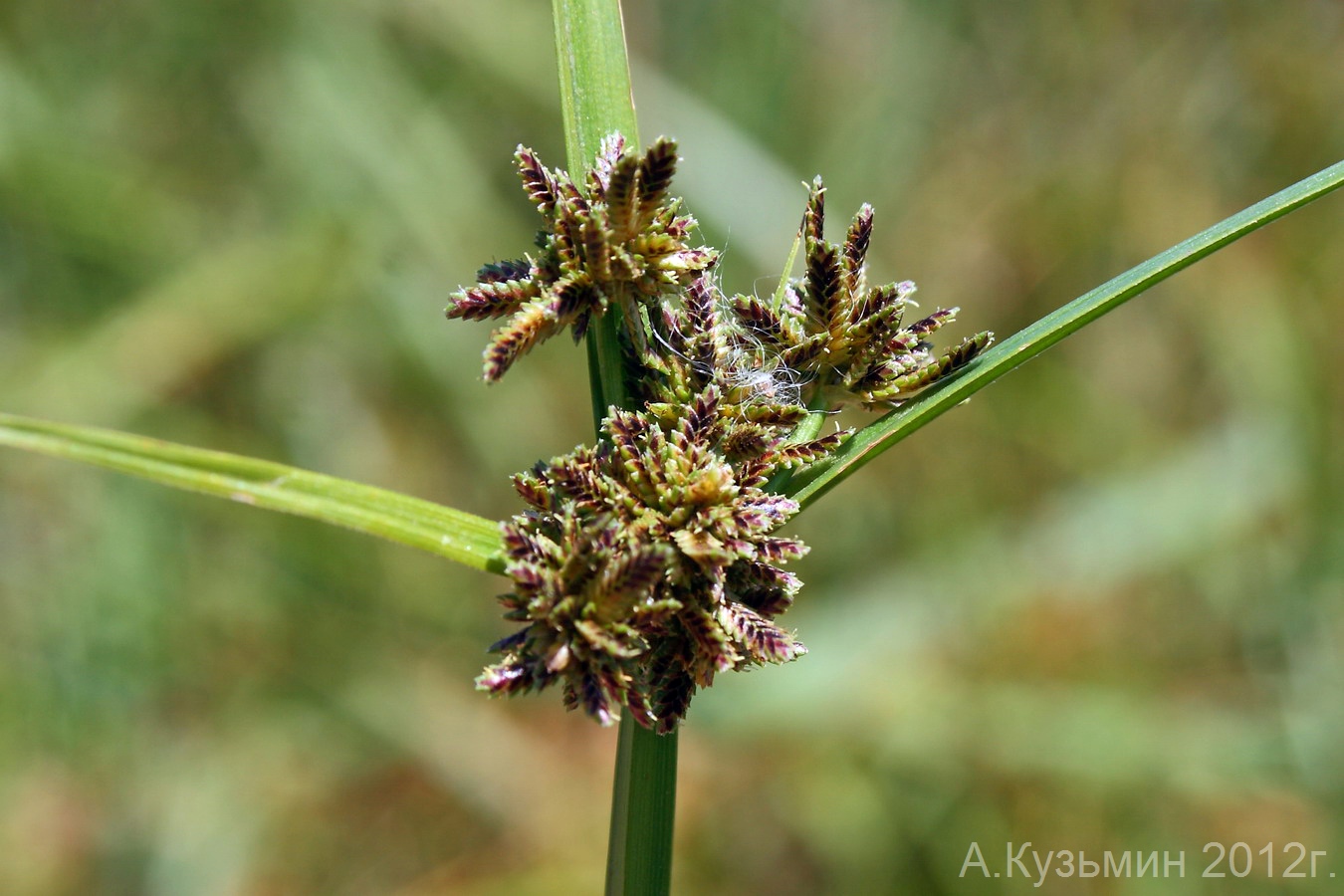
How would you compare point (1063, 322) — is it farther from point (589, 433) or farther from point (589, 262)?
point (589, 433)

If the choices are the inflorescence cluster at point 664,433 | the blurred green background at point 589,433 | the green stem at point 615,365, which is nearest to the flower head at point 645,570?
the inflorescence cluster at point 664,433

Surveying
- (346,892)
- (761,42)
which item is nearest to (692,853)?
(346,892)

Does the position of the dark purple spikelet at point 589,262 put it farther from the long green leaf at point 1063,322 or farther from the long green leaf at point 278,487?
the long green leaf at point 1063,322

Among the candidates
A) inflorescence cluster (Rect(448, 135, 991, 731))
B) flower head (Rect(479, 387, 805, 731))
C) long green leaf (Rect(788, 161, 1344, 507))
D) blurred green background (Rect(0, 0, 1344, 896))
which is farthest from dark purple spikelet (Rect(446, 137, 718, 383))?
blurred green background (Rect(0, 0, 1344, 896))

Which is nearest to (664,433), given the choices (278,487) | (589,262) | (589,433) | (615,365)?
(615,365)

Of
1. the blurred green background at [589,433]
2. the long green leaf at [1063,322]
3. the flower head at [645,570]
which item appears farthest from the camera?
the blurred green background at [589,433]

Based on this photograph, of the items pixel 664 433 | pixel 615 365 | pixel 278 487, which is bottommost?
pixel 278 487

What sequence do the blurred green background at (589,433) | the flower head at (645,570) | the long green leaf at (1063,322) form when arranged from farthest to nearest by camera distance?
the blurred green background at (589,433) → the long green leaf at (1063,322) → the flower head at (645,570)
